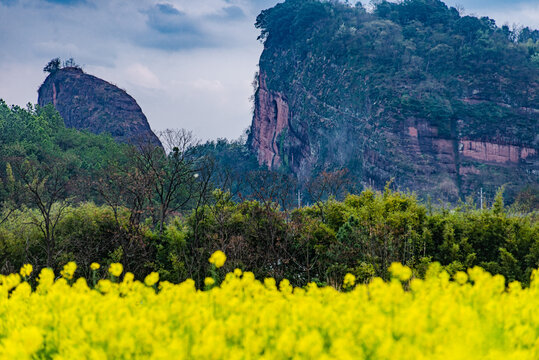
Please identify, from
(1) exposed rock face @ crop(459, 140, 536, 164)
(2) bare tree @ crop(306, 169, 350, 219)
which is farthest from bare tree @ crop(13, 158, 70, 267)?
(1) exposed rock face @ crop(459, 140, 536, 164)

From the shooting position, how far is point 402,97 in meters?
64.4

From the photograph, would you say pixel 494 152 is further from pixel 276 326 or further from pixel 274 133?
pixel 276 326

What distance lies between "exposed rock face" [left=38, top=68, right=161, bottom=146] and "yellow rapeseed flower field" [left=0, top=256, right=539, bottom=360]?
3114 inches

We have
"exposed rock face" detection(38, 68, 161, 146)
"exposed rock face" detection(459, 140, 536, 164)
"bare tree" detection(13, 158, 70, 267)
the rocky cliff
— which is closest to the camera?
"bare tree" detection(13, 158, 70, 267)

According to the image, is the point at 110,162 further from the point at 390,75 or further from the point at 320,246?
the point at 390,75

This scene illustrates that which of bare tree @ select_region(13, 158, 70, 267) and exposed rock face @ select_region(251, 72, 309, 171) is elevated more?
exposed rock face @ select_region(251, 72, 309, 171)

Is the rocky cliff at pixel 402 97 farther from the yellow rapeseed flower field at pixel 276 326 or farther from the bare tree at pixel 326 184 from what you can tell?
the yellow rapeseed flower field at pixel 276 326

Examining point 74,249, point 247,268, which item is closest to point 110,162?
point 74,249

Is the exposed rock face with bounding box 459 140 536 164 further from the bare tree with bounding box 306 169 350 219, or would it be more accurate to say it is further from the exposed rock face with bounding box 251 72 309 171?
the bare tree with bounding box 306 169 350 219

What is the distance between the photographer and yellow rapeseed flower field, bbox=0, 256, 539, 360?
2.54m

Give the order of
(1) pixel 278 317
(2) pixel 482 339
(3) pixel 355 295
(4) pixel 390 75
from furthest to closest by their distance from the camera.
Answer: (4) pixel 390 75 < (3) pixel 355 295 < (1) pixel 278 317 < (2) pixel 482 339

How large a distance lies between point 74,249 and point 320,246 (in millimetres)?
7129

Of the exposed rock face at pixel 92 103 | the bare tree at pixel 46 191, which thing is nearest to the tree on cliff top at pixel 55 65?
the exposed rock face at pixel 92 103

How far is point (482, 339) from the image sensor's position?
2.65 meters
